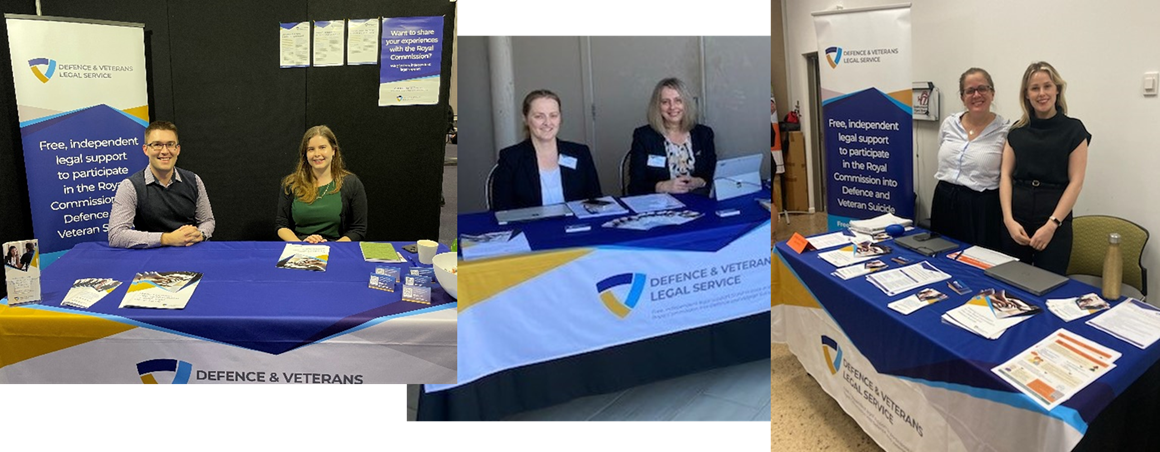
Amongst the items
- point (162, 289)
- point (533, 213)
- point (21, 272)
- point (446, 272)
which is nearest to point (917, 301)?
point (446, 272)

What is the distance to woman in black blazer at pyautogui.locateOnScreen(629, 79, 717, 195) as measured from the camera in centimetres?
69

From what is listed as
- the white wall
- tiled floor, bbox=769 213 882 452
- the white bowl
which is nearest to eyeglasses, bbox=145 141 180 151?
the white bowl

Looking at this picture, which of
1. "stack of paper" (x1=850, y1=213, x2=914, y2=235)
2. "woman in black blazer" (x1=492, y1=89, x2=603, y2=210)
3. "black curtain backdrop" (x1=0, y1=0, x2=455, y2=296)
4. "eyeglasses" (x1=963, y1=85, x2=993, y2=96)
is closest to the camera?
"woman in black blazer" (x1=492, y1=89, x2=603, y2=210)

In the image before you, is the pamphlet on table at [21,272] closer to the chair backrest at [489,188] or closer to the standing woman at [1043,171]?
the chair backrest at [489,188]

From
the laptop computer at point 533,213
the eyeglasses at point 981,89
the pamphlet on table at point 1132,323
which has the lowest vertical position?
the pamphlet on table at point 1132,323

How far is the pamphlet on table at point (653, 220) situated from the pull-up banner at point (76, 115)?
360 cm

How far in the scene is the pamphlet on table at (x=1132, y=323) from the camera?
179 centimetres

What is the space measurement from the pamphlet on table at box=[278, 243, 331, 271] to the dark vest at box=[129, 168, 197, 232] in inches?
26.8

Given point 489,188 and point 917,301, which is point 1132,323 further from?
point 489,188

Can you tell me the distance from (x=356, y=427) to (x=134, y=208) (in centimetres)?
184

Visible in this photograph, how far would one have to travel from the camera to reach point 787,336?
9.48ft

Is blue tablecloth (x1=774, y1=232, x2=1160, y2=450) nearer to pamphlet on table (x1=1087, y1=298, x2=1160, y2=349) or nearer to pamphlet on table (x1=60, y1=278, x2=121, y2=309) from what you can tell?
pamphlet on table (x1=1087, y1=298, x2=1160, y2=349)

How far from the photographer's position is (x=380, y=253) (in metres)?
2.26

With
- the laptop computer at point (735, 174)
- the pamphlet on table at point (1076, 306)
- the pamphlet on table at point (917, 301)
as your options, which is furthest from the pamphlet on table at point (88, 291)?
the pamphlet on table at point (1076, 306)
